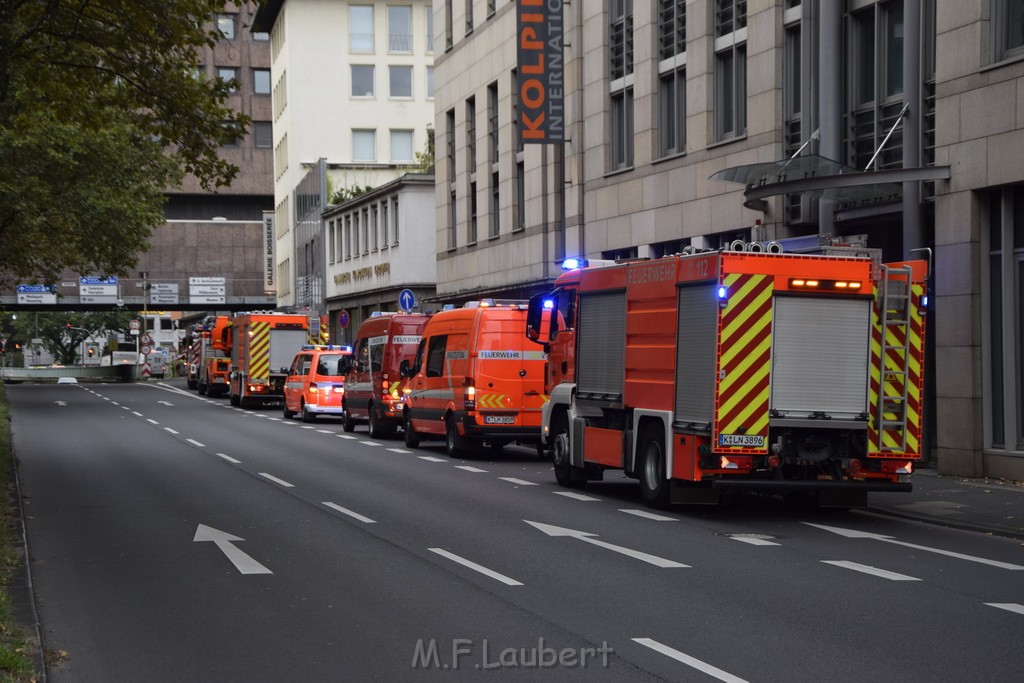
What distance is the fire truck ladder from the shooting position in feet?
48.3

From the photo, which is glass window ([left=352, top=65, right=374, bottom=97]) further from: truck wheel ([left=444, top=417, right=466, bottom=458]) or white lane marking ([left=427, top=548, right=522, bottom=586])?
white lane marking ([left=427, top=548, right=522, bottom=586])

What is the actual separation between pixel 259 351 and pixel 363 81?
3281 centimetres

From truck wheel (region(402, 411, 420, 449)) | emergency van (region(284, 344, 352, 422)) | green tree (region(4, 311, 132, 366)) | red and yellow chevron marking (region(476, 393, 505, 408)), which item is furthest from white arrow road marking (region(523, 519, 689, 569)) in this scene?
green tree (region(4, 311, 132, 366))

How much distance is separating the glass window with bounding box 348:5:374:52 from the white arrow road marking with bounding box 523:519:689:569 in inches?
2471

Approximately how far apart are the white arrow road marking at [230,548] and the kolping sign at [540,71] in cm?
2042

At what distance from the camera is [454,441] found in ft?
78.3

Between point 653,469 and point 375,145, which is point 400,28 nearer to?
point 375,145

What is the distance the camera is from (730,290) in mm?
14312

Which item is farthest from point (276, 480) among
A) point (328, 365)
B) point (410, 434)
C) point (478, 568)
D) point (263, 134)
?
point (263, 134)

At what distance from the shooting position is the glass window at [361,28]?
244 ft

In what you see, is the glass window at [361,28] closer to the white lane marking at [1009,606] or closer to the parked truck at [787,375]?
the parked truck at [787,375]

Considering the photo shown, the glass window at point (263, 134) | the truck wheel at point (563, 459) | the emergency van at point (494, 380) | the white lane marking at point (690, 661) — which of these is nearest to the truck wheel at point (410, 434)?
the emergency van at point (494, 380)

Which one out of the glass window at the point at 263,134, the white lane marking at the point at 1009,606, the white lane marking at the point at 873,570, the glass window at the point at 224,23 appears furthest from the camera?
the glass window at the point at 263,134

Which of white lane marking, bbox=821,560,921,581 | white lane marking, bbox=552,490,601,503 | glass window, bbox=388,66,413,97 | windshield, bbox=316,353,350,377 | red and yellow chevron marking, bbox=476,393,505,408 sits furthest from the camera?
glass window, bbox=388,66,413,97
